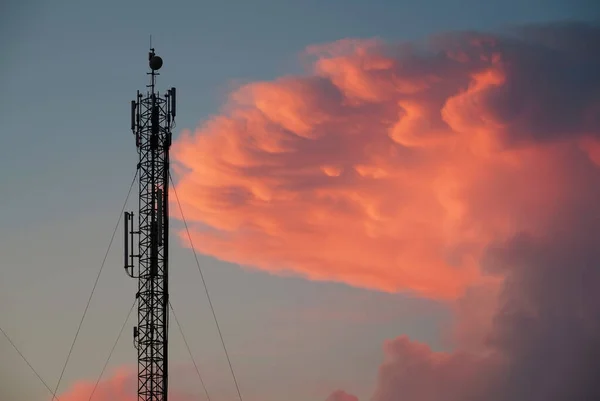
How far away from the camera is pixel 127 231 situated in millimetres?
158000

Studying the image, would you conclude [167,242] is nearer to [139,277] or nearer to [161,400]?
[139,277]

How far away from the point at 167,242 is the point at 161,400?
1535 cm

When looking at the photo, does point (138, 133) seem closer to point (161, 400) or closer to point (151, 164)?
point (151, 164)

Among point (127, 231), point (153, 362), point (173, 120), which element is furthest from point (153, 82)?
point (153, 362)

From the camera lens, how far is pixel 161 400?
15638 cm

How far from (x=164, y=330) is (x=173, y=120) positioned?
20.8 metres

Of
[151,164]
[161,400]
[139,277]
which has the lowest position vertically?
[161,400]

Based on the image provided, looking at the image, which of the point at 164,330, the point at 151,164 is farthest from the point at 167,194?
the point at 164,330

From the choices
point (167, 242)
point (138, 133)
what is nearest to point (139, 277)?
point (167, 242)

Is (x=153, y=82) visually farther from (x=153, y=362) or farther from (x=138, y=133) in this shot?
(x=153, y=362)

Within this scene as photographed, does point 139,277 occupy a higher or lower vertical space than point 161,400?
higher

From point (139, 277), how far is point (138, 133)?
1441 centimetres

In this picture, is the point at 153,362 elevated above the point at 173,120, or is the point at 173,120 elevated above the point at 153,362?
the point at 173,120

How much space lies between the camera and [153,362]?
15675cm
